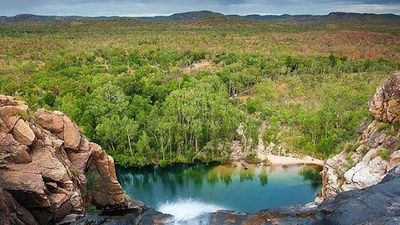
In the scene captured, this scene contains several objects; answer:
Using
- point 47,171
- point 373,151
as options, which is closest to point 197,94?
point 373,151

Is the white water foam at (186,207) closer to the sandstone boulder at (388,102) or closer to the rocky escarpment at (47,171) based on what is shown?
the rocky escarpment at (47,171)

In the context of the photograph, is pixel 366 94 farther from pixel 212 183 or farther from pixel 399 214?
pixel 399 214

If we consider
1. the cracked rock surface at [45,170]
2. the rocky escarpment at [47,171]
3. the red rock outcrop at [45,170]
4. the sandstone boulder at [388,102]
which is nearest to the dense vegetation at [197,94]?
the sandstone boulder at [388,102]

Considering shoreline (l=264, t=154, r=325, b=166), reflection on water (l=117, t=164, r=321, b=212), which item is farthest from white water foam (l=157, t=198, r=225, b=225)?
shoreline (l=264, t=154, r=325, b=166)

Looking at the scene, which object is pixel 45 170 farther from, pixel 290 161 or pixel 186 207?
pixel 290 161

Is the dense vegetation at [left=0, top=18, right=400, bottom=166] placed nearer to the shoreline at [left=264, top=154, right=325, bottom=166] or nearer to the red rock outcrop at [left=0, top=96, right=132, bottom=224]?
the shoreline at [left=264, top=154, right=325, bottom=166]

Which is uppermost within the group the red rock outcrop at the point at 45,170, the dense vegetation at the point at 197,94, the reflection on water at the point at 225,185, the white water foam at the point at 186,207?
the red rock outcrop at the point at 45,170

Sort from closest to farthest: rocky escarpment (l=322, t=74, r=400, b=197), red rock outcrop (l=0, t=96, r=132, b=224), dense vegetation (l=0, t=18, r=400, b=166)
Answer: red rock outcrop (l=0, t=96, r=132, b=224)
rocky escarpment (l=322, t=74, r=400, b=197)
dense vegetation (l=0, t=18, r=400, b=166)
